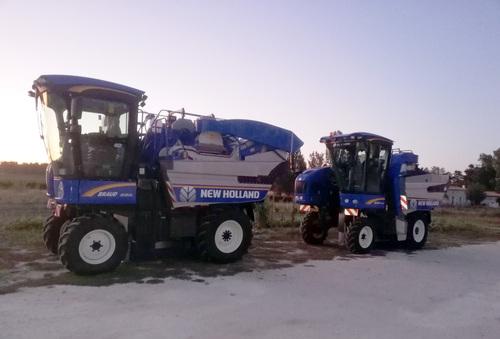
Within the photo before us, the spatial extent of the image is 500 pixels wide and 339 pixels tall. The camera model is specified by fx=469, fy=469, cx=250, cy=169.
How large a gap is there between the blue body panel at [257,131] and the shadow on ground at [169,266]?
263cm

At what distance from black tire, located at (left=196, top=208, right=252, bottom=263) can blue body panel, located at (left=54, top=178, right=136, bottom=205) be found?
1.69 metres

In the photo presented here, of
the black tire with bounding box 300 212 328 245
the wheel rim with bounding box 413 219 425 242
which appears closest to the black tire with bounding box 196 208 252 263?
the black tire with bounding box 300 212 328 245

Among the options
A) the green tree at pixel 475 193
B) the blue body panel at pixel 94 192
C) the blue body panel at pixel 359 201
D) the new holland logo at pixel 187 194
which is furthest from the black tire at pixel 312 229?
the green tree at pixel 475 193

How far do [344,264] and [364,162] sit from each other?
343 centimetres

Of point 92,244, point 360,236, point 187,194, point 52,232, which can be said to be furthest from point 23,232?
point 360,236

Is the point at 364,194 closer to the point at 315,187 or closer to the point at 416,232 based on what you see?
the point at 315,187

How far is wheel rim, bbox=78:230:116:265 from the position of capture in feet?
26.7

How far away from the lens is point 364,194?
12562mm

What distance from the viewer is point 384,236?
539 inches

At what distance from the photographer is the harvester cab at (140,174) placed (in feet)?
27.5

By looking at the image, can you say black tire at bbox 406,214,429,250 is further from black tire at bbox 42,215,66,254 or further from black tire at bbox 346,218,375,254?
black tire at bbox 42,215,66,254

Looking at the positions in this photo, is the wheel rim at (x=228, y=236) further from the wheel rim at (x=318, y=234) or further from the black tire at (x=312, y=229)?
the wheel rim at (x=318, y=234)

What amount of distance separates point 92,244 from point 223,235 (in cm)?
287

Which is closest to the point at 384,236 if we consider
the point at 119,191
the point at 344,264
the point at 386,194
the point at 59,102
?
the point at 386,194
